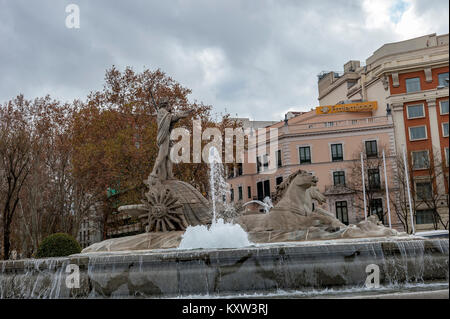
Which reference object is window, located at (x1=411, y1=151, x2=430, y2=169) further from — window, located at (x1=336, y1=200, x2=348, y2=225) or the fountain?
the fountain

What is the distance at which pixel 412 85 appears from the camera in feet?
148

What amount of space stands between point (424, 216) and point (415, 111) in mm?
9983

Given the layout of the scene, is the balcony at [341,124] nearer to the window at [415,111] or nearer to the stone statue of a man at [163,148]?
the window at [415,111]

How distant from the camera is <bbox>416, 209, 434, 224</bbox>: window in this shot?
4112 cm

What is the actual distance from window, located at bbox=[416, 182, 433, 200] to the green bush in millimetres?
30671

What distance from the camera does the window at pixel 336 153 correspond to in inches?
1832

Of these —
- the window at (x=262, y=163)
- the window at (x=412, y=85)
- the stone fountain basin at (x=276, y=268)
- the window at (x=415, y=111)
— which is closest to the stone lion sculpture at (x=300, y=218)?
the stone fountain basin at (x=276, y=268)

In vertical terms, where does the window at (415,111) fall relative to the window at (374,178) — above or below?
above

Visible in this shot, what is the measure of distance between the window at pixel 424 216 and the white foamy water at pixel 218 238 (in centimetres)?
3478

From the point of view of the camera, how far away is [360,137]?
46.0 meters

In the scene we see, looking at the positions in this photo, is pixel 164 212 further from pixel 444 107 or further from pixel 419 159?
pixel 444 107

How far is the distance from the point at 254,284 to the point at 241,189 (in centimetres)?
4678

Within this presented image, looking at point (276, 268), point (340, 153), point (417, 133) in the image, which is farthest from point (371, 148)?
point (276, 268)
